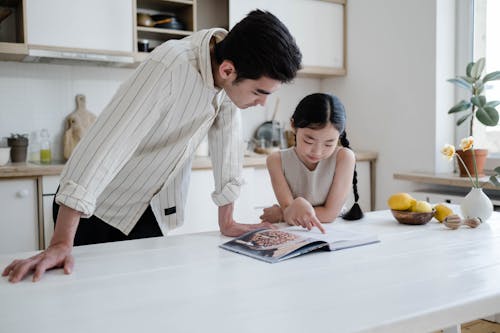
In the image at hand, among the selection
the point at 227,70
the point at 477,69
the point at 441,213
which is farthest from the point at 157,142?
the point at 477,69

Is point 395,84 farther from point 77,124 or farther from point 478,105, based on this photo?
point 77,124

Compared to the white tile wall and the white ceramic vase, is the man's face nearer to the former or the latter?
the white ceramic vase

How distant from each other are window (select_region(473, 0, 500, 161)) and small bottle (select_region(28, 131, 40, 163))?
106 inches

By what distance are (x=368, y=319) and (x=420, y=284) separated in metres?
0.23

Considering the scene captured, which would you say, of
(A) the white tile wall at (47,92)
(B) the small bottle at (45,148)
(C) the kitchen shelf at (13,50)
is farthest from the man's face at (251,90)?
(A) the white tile wall at (47,92)

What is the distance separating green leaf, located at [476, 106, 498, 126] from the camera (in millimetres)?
2652

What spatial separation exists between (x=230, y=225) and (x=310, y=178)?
0.53m

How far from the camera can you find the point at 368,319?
2.56 feet

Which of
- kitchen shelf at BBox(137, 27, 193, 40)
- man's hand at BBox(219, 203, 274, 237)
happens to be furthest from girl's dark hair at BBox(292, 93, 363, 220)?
kitchen shelf at BBox(137, 27, 193, 40)

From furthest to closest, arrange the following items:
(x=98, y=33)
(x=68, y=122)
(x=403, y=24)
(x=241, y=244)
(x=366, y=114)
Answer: (x=366, y=114) → (x=403, y=24) → (x=68, y=122) → (x=98, y=33) → (x=241, y=244)

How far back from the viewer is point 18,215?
2463 mm

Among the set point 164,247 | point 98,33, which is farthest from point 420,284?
point 98,33

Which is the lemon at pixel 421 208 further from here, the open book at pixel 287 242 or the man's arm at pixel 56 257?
the man's arm at pixel 56 257

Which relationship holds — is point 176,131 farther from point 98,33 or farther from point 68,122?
point 68,122
